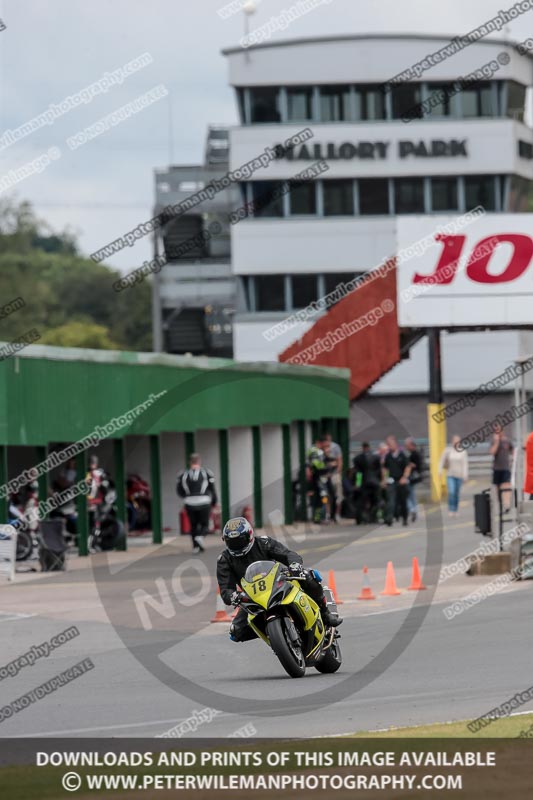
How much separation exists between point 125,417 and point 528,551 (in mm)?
10888

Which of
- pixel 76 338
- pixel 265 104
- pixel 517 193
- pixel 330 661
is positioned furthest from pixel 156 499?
pixel 76 338

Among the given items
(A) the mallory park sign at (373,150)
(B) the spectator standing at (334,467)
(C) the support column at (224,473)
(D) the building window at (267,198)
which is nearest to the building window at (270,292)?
(D) the building window at (267,198)

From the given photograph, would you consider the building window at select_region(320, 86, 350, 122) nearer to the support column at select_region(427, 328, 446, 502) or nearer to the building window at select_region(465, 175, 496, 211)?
the building window at select_region(465, 175, 496, 211)

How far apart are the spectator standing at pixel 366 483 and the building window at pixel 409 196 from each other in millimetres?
37282

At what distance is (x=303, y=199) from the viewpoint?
7300 cm

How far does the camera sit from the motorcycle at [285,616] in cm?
1423

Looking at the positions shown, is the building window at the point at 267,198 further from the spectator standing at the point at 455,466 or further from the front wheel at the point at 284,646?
the front wheel at the point at 284,646

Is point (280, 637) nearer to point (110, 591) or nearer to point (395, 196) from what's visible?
point (110, 591)

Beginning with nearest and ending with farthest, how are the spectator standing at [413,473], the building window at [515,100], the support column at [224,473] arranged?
the spectator standing at [413,473]
the support column at [224,473]
the building window at [515,100]

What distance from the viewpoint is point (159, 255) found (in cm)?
7744

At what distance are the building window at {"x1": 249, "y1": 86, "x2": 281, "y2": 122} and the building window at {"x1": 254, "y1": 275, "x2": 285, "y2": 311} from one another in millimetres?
6680

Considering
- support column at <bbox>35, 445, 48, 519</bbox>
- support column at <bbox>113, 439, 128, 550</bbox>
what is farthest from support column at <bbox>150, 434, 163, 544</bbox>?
support column at <bbox>35, 445, 48, 519</bbox>

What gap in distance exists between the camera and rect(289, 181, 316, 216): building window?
2867 inches

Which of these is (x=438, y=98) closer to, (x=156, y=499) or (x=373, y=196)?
(x=373, y=196)
